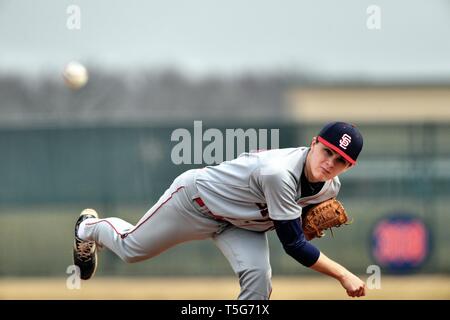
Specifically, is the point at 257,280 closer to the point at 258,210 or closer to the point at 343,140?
the point at 258,210

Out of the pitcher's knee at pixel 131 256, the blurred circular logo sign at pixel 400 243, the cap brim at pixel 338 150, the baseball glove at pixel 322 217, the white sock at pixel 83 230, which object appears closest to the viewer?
the cap brim at pixel 338 150

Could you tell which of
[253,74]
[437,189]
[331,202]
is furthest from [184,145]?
A: [253,74]

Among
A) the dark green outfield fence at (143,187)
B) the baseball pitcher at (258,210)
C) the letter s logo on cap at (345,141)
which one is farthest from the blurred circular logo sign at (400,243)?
the letter s logo on cap at (345,141)

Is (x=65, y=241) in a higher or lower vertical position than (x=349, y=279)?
lower

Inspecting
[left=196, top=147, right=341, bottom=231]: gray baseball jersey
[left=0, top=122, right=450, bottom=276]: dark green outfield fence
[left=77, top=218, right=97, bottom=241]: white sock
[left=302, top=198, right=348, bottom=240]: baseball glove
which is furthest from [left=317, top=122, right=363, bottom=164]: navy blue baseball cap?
[left=0, top=122, right=450, bottom=276]: dark green outfield fence

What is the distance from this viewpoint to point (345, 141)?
4.14 metres

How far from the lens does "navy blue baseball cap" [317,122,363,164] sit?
4.13 metres

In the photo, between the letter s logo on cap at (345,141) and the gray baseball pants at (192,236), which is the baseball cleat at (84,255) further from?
the letter s logo on cap at (345,141)

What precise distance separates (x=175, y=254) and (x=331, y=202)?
461 cm

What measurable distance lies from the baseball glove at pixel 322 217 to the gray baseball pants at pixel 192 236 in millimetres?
249

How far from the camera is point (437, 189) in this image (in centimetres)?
920

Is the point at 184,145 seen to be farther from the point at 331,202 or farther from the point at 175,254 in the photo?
the point at 331,202

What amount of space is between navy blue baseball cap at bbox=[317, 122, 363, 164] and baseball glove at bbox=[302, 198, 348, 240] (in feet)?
1.63

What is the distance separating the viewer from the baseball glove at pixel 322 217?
459 centimetres
